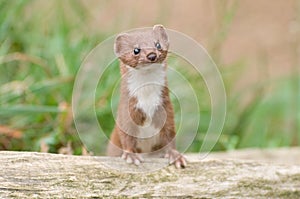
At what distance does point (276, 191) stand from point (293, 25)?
1557 mm

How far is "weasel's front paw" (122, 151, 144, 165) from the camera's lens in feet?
8.12

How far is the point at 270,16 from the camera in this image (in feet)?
22.9

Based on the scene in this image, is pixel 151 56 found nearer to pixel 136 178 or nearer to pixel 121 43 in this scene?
pixel 121 43

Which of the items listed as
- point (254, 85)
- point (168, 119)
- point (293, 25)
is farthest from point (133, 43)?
point (254, 85)

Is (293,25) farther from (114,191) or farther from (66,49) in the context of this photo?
(114,191)

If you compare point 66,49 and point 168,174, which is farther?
point 66,49

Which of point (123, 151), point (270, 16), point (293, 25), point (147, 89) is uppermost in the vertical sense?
point (270, 16)

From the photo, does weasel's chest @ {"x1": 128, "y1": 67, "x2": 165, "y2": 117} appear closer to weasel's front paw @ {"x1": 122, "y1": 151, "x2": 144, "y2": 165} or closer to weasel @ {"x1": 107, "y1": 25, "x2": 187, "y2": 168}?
weasel @ {"x1": 107, "y1": 25, "x2": 187, "y2": 168}

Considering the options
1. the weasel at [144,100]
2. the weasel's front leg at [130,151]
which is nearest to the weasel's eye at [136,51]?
the weasel at [144,100]

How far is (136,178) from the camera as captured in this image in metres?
2.42

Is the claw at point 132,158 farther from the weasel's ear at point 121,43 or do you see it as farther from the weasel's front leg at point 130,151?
the weasel's ear at point 121,43

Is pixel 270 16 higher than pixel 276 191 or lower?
higher

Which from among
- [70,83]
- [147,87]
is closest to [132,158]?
[147,87]

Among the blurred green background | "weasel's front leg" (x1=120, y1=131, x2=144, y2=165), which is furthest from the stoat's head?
the blurred green background
